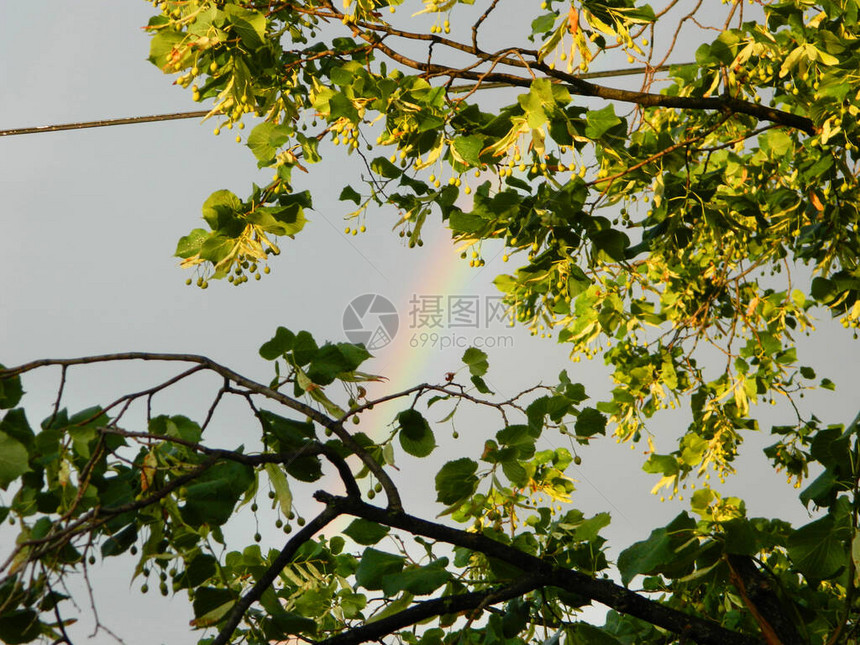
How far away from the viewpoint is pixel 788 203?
11.6ft

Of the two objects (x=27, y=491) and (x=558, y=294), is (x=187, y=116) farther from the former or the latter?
(x=27, y=491)

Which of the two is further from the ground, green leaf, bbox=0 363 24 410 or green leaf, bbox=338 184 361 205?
green leaf, bbox=338 184 361 205

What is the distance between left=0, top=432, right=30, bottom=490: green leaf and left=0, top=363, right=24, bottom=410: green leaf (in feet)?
0.56

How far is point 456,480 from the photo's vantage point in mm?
1677

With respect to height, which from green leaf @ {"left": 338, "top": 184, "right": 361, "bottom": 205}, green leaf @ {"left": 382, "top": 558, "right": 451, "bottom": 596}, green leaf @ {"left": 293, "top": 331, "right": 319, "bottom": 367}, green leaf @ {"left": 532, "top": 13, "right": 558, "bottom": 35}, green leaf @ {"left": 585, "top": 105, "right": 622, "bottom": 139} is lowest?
green leaf @ {"left": 382, "top": 558, "right": 451, "bottom": 596}

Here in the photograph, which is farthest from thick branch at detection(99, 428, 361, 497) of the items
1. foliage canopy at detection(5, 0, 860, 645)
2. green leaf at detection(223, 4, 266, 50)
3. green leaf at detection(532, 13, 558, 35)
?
green leaf at detection(532, 13, 558, 35)

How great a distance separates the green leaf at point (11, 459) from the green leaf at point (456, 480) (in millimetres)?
777

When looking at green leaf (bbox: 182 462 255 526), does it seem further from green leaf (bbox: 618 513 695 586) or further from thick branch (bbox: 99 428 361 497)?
green leaf (bbox: 618 513 695 586)

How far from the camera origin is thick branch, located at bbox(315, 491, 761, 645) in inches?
59.6

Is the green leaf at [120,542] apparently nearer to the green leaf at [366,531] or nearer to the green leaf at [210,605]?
→ the green leaf at [210,605]

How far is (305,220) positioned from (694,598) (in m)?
1.66

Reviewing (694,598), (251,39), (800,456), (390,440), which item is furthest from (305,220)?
(800,456)

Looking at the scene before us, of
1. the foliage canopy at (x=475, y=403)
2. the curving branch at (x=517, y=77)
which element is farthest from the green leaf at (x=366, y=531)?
the curving branch at (x=517, y=77)

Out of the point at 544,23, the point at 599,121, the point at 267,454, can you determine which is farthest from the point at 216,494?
the point at 544,23
